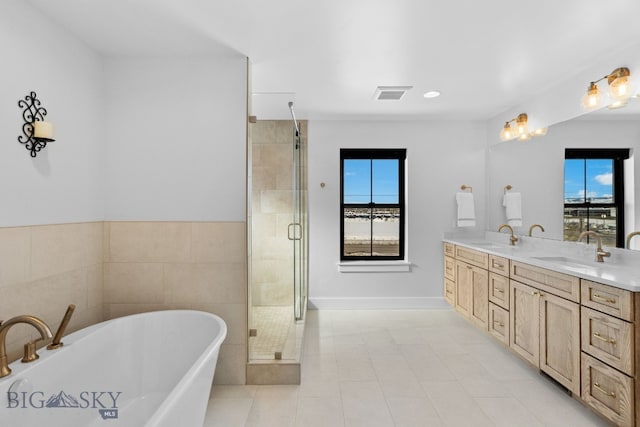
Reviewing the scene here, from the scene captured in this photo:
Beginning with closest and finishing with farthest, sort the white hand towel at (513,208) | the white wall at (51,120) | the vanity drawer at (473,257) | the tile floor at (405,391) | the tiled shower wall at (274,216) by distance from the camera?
the white wall at (51,120)
the tile floor at (405,391)
the vanity drawer at (473,257)
the tiled shower wall at (274,216)
the white hand towel at (513,208)

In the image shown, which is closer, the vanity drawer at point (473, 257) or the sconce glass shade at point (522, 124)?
the vanity drawer at point (473, 257)

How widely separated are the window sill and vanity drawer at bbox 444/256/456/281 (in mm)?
436

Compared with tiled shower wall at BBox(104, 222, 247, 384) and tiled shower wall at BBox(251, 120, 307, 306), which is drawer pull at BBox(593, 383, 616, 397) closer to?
tiled shower wall at BBox(104, 222, 247, 384)

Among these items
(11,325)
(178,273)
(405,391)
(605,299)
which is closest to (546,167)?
(605,299)

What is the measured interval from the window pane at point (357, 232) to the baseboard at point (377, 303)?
58cm

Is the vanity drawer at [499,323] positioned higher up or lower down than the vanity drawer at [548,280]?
lower down

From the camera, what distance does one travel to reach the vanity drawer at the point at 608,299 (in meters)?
1.82

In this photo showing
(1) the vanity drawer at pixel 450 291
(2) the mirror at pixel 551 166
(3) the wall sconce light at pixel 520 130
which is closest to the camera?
(2) the mirror at pixel 551 166

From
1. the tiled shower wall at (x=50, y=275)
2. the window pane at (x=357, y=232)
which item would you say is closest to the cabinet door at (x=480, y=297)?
the window pane at (x=357, y=232)

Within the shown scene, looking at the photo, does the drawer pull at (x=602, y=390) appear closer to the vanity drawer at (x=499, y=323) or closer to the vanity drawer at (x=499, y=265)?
the vanity drawer at (x=499, y=323)

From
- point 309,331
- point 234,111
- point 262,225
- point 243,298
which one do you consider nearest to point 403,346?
point 309,331

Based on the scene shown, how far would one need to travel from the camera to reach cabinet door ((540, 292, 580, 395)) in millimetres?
2180

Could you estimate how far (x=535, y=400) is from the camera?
233 centimetres

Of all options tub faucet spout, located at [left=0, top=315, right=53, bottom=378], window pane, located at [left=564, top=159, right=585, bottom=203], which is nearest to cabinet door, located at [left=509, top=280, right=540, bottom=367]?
window pane, located at [left=564, top=159, right=585, bottom=203]
